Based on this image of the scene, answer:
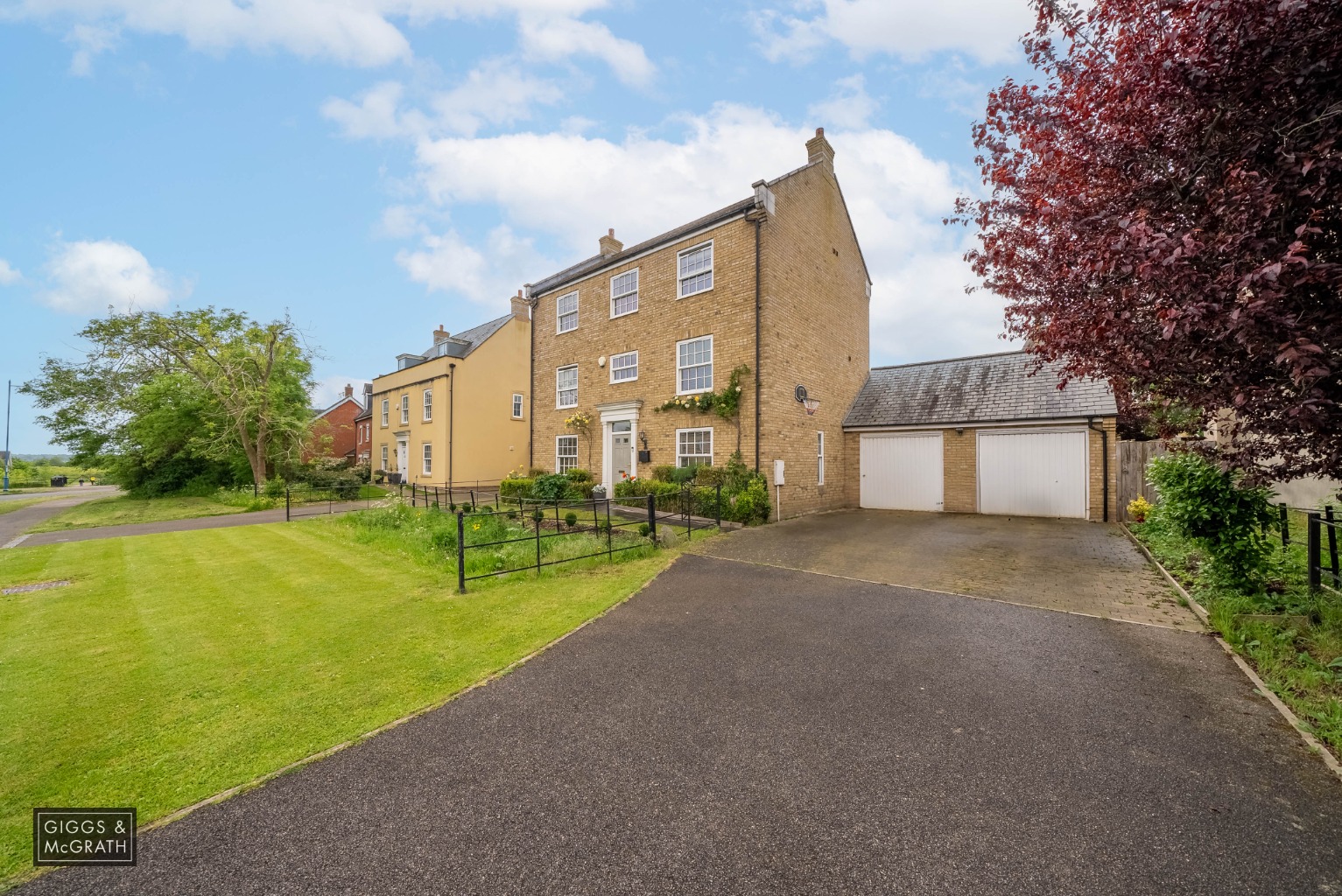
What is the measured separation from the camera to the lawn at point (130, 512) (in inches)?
613

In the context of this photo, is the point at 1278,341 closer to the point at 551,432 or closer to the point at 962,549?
the point at 962,549

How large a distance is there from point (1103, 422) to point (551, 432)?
17.1 metres

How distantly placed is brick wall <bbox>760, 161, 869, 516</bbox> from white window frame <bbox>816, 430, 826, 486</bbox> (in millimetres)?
134

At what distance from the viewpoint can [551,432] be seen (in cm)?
1962

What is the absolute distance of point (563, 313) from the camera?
19547 millimetres

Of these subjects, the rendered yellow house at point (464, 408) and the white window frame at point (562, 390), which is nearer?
the white window frame at point (562, 390)

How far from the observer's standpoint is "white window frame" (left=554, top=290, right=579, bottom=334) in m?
19.1

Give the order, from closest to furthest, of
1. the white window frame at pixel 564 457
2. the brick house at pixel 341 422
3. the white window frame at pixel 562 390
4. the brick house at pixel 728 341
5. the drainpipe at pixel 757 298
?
the drainpipe at pixel 757 298 < the brick house at pixel 728 341 < the white window frame at pixel 564 457 < the white window frame at pixel 562 390 < the brick house at pixel 341 422

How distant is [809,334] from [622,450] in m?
6.95

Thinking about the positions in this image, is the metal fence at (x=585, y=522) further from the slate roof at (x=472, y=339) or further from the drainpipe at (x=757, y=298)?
the slate roof at (x=472, y=339)

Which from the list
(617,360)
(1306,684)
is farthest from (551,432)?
(1306,684)

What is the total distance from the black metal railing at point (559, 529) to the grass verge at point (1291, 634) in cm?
720

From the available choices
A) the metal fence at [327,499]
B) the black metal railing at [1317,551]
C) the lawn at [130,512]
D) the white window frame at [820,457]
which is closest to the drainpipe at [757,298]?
the white window frame at [820,457]

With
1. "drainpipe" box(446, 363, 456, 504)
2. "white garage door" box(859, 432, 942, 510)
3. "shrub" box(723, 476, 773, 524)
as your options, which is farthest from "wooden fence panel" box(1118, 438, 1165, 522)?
"drainpipe" box(446, 363, 456, 504)
